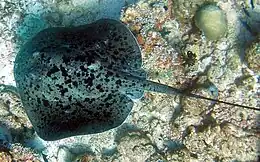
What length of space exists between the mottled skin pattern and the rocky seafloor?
0.87 meters

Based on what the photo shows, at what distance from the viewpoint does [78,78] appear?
5.05 metres

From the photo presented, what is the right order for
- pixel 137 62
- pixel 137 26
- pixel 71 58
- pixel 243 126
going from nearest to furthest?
pixel 71 58 < pixel 137 62 < pixel 137 26 < pixel 243 126

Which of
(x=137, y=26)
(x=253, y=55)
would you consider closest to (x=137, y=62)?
(x=137, y=26)

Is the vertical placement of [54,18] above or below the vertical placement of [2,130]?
above

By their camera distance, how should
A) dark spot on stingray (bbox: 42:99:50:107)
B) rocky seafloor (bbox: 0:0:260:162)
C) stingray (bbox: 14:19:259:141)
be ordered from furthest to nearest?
rocky seafloor (bbox: 0:0:260:162) < dark spot on stingray (bbox: 42:99:50:107) < stingray (bbox: 14:19:259:141)

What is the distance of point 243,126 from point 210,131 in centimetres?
73

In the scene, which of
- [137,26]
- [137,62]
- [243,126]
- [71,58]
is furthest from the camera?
[243,126]

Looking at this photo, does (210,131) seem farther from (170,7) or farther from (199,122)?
(170,7)

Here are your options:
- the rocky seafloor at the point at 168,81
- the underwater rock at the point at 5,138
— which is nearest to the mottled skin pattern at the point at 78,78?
the rocky seafloor at the point at 168,81

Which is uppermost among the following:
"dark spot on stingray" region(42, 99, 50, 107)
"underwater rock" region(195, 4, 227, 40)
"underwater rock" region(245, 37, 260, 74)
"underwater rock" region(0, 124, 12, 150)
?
"underwater rock" region(195, 4, 227, 40)

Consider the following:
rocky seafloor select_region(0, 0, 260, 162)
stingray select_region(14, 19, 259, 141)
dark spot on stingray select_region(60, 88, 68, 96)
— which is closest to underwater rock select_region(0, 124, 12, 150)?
rocky seafloor select_region(0, 0, 260, 162)

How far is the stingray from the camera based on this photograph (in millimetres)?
5035

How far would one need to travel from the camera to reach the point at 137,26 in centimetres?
618

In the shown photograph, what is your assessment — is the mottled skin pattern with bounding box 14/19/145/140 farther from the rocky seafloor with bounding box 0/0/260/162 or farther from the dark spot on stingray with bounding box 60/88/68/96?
the rocky seafloor with bounding box 0/0/260/162
